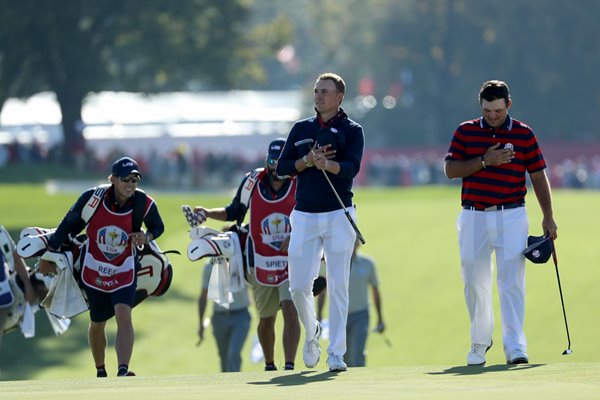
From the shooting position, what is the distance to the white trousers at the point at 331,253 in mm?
11877

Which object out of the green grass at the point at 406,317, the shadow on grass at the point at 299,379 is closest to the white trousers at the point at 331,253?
the shadow on grass at the point at 299,379

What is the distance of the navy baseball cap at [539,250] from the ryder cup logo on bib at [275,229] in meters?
2.73

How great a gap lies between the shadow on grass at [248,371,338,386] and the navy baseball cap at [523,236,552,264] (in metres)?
1.57

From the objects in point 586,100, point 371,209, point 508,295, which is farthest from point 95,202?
point 586,100

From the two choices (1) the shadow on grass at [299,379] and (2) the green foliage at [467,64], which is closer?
(1) the shadow on grass at [299,379]

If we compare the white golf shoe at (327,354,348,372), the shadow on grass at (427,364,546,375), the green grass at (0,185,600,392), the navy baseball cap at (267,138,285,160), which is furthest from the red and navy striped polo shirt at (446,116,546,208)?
the green grass at (0,185,600,392)

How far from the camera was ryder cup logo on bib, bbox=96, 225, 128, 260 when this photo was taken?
43.3 ft

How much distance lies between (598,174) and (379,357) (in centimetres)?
5599

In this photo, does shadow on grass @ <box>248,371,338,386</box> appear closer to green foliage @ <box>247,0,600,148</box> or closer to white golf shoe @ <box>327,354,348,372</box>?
white golf shoe @ <box>327,354,348,372</box>

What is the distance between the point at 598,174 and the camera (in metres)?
78.6

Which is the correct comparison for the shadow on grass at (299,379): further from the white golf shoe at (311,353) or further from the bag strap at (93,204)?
the bag strap at (93,204)

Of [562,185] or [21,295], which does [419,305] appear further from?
[562,185]

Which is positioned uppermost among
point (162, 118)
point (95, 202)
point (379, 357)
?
point (162, 118)

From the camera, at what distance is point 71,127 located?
70.4 metres
